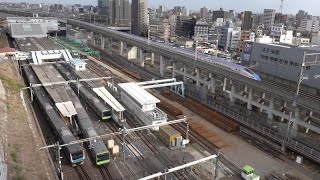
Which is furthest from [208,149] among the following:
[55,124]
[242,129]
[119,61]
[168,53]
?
[119,61]

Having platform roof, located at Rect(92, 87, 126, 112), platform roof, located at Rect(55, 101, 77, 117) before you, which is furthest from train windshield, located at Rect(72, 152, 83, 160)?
platform roof, located at Rect(92, 87, 126, 112)

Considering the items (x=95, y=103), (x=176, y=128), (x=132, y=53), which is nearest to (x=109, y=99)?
(x=95, y=103)

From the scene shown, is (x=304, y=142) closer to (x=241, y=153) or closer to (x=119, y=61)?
(x=241, y=153)

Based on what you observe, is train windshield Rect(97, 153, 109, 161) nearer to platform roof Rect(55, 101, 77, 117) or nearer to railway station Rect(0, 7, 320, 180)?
railway station Rect(0, 7, 320, 180)

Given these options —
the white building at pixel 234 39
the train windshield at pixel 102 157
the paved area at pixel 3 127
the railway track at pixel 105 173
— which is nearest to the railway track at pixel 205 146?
the train windshield at pixel 102 157

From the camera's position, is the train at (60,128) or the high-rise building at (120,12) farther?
the high-rise building at (120,12)

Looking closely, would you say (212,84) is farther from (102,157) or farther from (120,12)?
(120,12)

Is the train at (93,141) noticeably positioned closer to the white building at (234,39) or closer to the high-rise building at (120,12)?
the white building at (234,39)
